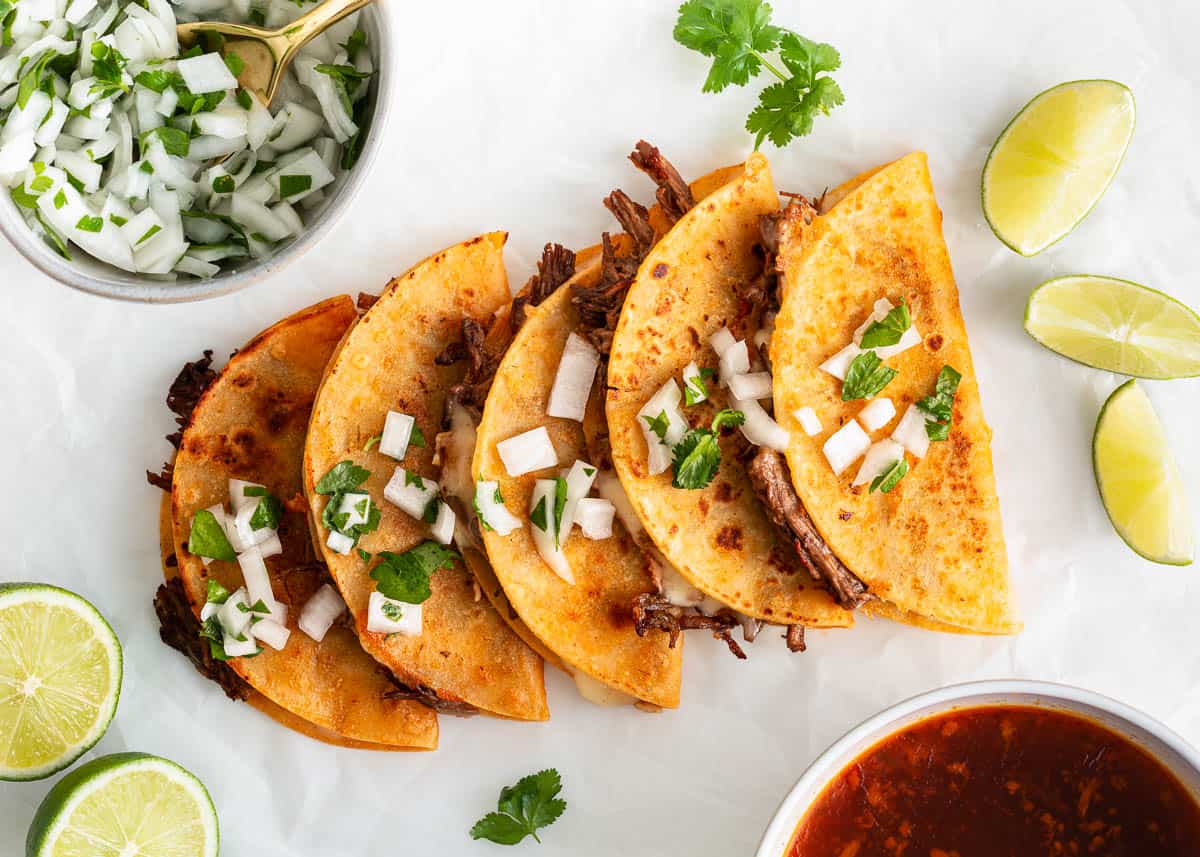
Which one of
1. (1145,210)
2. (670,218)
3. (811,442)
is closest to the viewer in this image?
(811,442)

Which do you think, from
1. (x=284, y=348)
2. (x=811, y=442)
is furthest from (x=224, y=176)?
(x=811, y=442)

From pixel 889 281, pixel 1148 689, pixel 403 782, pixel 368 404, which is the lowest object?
pixel 403 782

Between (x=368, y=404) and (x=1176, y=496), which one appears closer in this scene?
Result: (x=368, y=404)

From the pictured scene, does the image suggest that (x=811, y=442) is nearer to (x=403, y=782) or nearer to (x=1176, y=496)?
(x=1176, y=496)

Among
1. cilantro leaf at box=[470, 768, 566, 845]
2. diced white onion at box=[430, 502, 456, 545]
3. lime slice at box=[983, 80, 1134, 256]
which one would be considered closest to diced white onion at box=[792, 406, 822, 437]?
lime slice at box=[983, 80, 1134, 256]

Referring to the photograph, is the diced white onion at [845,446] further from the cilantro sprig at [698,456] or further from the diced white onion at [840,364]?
the cilantro sprig at [698,456]

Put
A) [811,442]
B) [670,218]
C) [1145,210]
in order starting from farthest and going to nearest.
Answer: [1145,210]
[670,218]
[811,442]

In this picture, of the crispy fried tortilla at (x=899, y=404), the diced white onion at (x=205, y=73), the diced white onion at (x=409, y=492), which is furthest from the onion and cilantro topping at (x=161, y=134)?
the crispy fried tortilla at (x=899, y=404)

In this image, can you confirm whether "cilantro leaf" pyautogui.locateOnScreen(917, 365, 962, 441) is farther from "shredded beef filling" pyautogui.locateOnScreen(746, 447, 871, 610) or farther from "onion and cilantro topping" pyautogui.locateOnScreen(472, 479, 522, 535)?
"onion and cilantro topping" pyautogui.locateOnScreen(472, 479, 522, 535)
